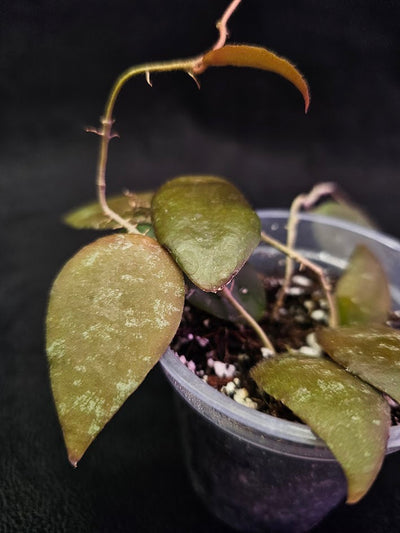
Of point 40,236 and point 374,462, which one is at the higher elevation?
point 374,462

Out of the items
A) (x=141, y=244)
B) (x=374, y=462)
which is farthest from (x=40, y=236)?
(x=374, y=462)

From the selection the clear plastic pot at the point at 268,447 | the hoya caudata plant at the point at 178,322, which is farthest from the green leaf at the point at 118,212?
the clear plastic pot at the point at 268,447

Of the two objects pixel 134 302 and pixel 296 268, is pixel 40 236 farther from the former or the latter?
pixel 134 302

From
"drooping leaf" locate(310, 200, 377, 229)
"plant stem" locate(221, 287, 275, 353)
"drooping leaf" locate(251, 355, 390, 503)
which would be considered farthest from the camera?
"drooping leaf" locate(310, 200, 377, 229)

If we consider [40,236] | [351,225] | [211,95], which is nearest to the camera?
[351,225]

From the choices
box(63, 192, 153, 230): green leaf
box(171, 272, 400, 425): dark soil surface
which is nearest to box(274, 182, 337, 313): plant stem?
box(171, 272, 400, 425): dark soil surface

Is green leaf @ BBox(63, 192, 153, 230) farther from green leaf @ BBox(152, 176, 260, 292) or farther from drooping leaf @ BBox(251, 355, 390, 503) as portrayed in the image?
drooping leaf @ BBox(251, 355, 390, 503)

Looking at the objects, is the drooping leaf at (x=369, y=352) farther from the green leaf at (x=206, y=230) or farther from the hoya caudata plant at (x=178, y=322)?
the green leaf at (x=206, y=230)

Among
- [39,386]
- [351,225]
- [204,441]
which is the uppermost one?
[351,225]
